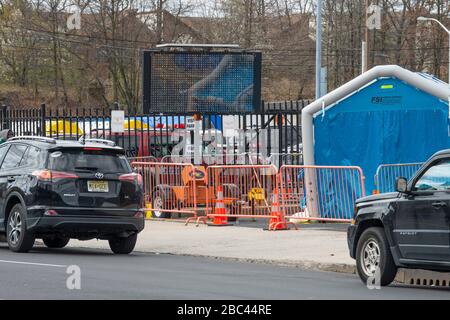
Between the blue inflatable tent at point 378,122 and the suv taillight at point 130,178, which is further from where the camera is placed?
the blue inflatable tent at point 378,122

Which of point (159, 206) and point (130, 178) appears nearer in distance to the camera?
point (130, 178)

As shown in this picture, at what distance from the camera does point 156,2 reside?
61.5 meters

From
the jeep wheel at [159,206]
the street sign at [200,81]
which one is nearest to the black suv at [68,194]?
the jeep wheel at [159,206]

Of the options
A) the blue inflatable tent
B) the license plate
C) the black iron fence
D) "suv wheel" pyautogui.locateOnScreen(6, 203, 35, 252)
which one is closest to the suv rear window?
the license plate

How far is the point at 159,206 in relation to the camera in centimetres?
2512

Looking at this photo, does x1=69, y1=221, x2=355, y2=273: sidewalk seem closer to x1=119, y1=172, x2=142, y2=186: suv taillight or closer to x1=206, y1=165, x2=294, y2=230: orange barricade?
x1=206, y1=165, x2=294, y2=230: orange barricade

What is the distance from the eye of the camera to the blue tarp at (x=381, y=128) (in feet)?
73.2

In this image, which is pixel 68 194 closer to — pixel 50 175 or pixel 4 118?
pixel 50 175

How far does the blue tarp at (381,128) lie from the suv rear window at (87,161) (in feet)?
21.5

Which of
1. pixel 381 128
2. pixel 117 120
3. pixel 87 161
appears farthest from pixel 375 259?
pixel 117 120

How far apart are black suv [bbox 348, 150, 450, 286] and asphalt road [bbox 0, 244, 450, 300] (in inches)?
13.8

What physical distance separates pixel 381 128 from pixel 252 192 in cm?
311

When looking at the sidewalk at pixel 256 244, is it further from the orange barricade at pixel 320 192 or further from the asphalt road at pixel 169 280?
the asphalt road at pixel 169 280
